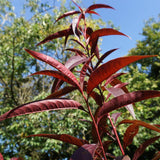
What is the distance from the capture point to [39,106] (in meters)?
0.29

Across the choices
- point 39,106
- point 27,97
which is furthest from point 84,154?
point 27,97

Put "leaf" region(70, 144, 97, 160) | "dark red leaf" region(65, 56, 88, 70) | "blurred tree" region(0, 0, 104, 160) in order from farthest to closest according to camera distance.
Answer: "blurred tree" region(0, 0, 104, 160), "dark red leaf" region(65, 56, 88, 70), "leaf" region(70, 144, 97, 160)

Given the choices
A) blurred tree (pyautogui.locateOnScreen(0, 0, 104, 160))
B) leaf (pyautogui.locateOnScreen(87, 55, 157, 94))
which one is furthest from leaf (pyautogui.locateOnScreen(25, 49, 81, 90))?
blurred tree (pyautogui.locateOnScreen(0, 0, 104, 160))

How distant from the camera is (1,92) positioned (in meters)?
4.41

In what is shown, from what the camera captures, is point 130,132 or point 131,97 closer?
point 131,97

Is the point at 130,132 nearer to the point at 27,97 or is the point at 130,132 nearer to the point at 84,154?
the point at 84,154

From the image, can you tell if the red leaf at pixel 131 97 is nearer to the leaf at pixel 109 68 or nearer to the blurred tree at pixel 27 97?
the leaf at pixel 109 68

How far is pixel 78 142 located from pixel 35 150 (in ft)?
12.4

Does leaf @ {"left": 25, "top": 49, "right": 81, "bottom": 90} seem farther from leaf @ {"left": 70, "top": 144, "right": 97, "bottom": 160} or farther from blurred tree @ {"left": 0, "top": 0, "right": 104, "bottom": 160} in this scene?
blurred tree @ {"left": 0, "top": 0, "right": 104, "bottom": 160}

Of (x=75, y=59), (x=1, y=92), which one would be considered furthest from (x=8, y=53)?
(x=75, y=59)

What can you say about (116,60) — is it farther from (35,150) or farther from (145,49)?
(145,49)

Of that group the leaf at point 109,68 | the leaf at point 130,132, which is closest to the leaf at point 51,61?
the leaf at point 109,68

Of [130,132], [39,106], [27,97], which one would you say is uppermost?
[27,97]

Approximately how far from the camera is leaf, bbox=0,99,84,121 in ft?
0.89
